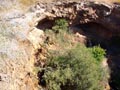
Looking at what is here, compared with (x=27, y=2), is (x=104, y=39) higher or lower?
lower

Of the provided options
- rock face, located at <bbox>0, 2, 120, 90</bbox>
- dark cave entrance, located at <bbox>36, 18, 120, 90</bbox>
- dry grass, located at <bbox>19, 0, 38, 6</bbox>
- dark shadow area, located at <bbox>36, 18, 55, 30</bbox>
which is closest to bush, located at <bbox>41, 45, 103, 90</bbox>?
rock face, located at <bbox>0, 2, 120, 90</bbox>

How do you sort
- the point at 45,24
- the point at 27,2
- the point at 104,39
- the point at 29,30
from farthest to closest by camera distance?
the point at 104,39, the point at 45,24, the point at 27,2, the point at 29,30

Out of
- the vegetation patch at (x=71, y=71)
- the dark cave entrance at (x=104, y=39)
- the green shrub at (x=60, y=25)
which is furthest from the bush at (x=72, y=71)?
the dark cave entrance at (x=104, y=39)

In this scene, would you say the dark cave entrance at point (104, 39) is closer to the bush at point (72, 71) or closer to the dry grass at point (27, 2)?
the dry grass at point (27, 2)

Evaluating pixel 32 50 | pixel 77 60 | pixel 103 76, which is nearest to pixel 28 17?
pixel 32 50

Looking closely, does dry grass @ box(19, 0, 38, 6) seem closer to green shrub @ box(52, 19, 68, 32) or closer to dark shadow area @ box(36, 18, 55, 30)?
dark shadow area @ box(36, 18, 55, 30)

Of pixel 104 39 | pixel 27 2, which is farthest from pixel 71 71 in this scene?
pixel 104 39

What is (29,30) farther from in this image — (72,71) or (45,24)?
(72,71)
